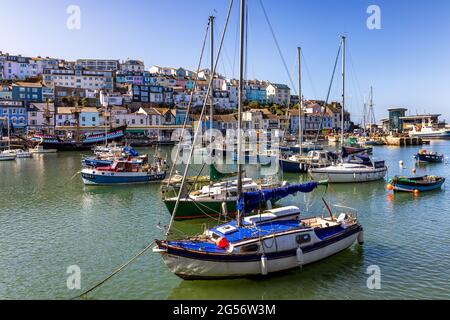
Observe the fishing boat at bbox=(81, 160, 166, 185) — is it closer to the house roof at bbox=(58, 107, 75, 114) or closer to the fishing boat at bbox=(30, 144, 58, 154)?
the fishing boat at bbox=(30, 144, 58, 154)

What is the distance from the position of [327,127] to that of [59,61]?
10745cm

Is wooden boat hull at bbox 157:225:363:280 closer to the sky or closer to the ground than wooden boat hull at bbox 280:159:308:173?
closer to the ground

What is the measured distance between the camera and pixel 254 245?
1614 cm

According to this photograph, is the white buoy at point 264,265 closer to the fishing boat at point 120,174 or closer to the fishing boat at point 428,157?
the fishing boat at point 120,174

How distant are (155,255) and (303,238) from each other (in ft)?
24.7

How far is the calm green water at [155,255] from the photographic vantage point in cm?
1599

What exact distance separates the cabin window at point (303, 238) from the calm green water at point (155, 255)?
1.33 m

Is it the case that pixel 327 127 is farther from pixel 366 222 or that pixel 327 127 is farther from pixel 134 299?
pixel 134 299

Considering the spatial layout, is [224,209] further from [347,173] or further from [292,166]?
[292,166]

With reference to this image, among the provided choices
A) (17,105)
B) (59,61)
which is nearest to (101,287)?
(17,105)

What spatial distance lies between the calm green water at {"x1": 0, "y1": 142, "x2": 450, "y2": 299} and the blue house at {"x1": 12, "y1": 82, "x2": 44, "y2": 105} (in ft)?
289

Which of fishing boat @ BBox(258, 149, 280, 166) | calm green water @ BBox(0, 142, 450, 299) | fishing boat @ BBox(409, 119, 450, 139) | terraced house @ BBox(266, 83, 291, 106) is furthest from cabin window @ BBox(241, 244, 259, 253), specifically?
terraced house @ BBox(266, 83, 291, 106)

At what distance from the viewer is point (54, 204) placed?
105 feet

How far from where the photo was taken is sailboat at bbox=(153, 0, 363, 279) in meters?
15.6
